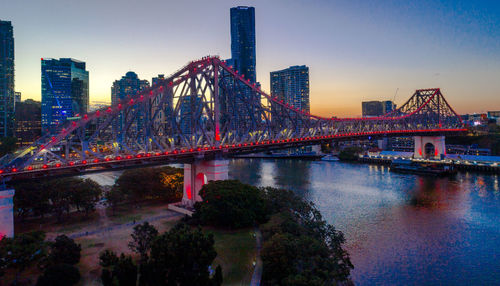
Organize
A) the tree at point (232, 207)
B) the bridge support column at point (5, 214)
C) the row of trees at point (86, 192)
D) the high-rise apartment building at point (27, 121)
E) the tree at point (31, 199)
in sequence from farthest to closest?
the high-rise apartment building at point (27, 121), the row of trees at point (86, 192), the tree at point (31, 199), the tree at point (232, 207), the bridge support column at point (5, 214)

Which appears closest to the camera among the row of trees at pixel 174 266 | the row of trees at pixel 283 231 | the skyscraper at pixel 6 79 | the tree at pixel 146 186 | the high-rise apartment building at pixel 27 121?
the row of trees at pixel 174 266

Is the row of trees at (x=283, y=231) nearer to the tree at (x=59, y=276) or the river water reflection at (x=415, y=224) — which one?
the river water reflection at (x=415, y=224)

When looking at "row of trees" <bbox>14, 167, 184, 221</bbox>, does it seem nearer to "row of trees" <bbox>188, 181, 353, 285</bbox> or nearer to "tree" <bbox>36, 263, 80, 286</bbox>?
"row of trees" <bbox>188, 181, 353, 285</bbox>

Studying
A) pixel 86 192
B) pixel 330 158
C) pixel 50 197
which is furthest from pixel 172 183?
pixel 330 158

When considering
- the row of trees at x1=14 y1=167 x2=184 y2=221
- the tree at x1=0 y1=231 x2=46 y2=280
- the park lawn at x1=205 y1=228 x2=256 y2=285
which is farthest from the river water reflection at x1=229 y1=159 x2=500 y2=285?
the tree at x1=0 y1=231 x2=46 y2=280

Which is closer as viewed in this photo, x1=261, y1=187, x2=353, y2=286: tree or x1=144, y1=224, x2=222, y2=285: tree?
x1=144, y1=224, x2=222, y2=285: tree

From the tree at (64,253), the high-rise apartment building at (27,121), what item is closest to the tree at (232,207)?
the tree at (64,253)

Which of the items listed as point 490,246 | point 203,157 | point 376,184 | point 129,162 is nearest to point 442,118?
point 376,184
